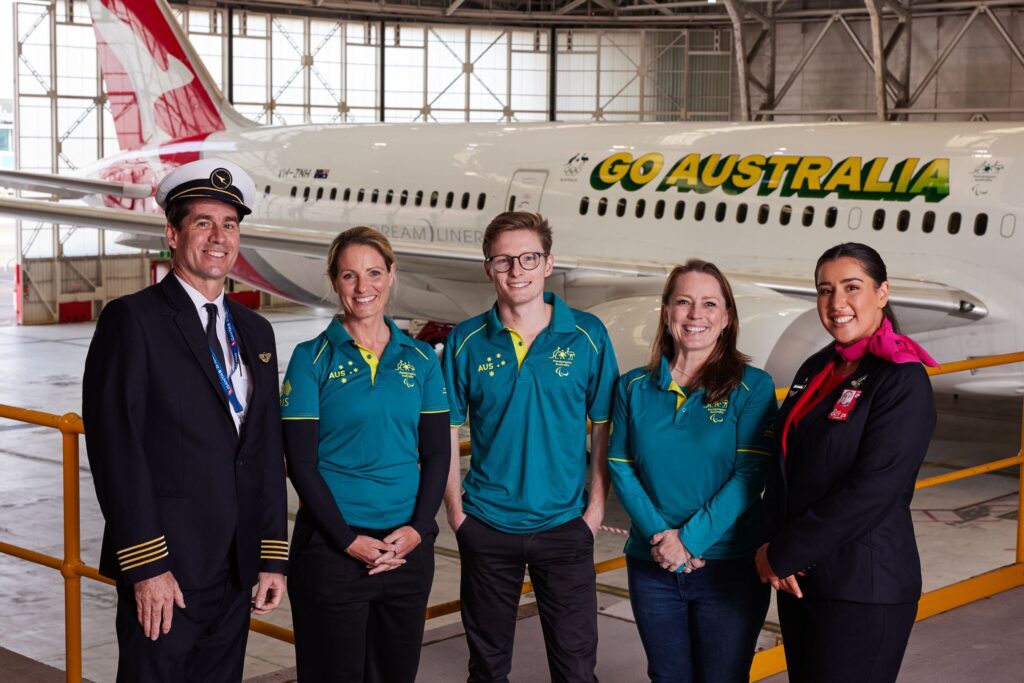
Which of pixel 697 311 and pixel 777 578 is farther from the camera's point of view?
pixel 697 311

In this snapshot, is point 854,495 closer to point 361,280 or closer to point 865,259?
point 865,259

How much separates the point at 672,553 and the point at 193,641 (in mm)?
1391

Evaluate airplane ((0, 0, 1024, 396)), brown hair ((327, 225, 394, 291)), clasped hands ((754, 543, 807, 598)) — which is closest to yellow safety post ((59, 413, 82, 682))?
brown hair ((327, 225, 394, 291))

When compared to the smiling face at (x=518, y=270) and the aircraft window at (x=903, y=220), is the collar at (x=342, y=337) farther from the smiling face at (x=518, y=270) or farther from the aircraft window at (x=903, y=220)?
the aircraft window at (x=903, y=220)

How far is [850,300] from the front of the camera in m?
3.67


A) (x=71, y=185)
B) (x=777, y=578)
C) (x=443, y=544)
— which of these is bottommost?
(x=443, y=544)

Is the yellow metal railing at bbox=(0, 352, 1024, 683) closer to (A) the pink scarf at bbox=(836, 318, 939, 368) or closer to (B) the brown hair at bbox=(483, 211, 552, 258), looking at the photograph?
(B) the brown hair at bbox=(483, 211, 552, 258)

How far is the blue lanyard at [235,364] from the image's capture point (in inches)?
139

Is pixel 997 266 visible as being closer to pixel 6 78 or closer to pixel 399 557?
pixel 399 557

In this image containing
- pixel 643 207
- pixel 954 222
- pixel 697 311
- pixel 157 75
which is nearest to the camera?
pixel 697 311

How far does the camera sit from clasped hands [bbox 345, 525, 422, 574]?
12.3ft

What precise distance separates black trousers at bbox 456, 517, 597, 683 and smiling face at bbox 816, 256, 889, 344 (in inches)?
40.7

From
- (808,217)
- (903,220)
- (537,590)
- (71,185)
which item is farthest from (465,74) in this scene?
(537,590)

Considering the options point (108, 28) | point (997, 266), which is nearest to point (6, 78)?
point (108, 28)
